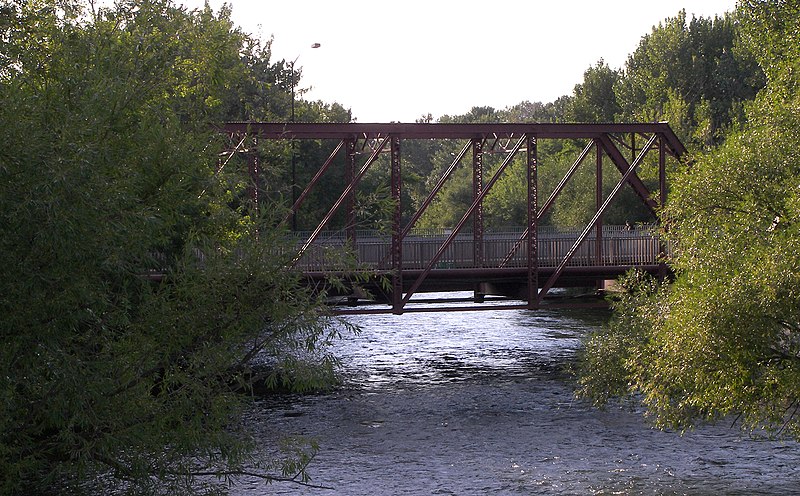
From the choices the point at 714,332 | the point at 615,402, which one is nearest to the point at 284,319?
the point at 714,332

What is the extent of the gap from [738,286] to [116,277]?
11187 millimetres

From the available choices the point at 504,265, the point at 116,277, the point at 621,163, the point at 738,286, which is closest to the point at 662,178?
the point at 621,163

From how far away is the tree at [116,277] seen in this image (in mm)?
12719

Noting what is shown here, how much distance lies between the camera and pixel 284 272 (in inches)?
646

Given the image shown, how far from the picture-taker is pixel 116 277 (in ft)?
52.4

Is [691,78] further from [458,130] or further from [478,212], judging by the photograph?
[458,130]

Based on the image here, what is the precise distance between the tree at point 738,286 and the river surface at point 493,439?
279cm

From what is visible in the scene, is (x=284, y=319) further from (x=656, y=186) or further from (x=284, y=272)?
(x=656, y=186)

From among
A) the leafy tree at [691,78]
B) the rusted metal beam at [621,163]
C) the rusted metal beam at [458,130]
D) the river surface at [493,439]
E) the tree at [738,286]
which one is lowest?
the river surface at [493,439]

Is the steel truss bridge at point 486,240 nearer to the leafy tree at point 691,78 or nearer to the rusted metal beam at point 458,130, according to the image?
the rusted metal beam at point 458,130

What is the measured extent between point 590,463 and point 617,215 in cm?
4342

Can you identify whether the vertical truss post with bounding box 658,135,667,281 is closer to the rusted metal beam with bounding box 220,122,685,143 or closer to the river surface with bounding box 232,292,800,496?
the rusted metal beam with bounding box 220,122,685,143

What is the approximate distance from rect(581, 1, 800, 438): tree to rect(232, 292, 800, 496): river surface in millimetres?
2789

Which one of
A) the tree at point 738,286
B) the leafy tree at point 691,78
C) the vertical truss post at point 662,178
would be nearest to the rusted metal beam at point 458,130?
the vertical truss post at point 662,178
